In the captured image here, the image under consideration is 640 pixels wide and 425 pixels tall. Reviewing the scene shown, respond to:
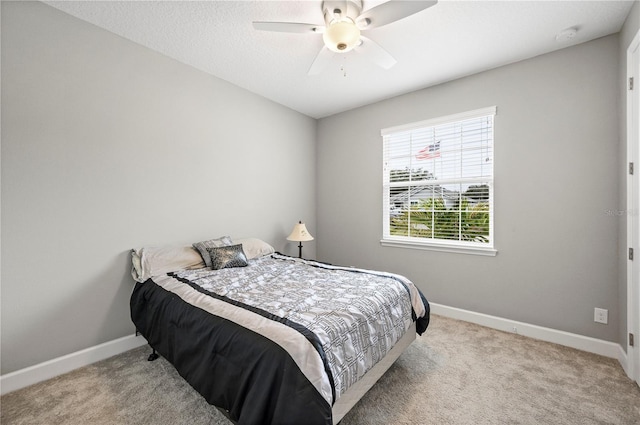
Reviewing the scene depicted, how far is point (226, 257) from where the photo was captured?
258 centimetres

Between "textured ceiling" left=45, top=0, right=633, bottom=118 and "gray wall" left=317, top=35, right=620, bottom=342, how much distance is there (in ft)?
0.78

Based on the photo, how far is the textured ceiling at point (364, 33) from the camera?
6.43 feet

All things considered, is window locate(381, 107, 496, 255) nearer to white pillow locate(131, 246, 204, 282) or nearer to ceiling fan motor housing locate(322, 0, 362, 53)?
ceiling fan motor housing locate(322, 0, 362, 53)

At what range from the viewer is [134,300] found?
2.22 meters

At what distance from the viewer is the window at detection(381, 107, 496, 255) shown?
2895 millimetres

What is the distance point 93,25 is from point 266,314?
107 inches

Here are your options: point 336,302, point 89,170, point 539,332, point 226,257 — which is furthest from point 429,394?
point 89,170

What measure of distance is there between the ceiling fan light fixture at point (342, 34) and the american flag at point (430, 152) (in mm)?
1838

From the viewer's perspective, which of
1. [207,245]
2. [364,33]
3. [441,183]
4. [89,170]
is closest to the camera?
[89,170]

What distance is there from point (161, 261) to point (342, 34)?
2.33m

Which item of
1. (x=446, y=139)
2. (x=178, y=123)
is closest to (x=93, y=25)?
(x=178, y=123)

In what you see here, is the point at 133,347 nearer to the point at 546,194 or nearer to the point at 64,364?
the point at 64,364

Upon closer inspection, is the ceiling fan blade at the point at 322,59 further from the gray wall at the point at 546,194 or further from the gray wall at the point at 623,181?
the gray wall at the point at 623,181

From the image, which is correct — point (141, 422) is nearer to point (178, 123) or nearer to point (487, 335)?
point (178, 123)
